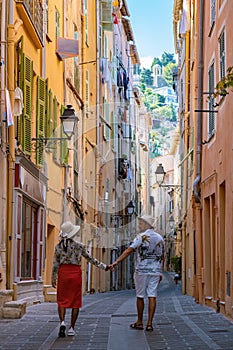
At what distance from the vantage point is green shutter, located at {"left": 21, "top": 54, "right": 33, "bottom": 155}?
19000 millimetres

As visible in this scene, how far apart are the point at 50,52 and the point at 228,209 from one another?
9.75 metres

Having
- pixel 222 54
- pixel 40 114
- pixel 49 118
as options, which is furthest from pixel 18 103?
pixel 49 118

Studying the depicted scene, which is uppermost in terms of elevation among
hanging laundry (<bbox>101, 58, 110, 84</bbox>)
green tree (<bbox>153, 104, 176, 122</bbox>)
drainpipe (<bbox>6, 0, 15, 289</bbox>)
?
green tree (<bbox>153, 104, 176, 122</bbox>)

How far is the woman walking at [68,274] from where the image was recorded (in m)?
11.8

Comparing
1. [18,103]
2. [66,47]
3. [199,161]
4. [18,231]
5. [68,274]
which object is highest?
[66,47]

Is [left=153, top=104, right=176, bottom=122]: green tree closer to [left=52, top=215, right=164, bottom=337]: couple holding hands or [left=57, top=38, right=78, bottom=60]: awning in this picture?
[left=57, top=38, right=78, bottom=60]: awning

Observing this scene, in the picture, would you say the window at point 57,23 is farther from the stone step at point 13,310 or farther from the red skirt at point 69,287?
the red skirt at point 69,287

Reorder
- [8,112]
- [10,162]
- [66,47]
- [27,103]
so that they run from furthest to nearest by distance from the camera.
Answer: [66,47]
[27,103]
[10,162]
[8,112]

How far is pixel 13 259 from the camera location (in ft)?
58.1

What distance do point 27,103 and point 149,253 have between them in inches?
303

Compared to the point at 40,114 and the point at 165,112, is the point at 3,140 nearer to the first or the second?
the point at 40,114

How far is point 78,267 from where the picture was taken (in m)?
12.1

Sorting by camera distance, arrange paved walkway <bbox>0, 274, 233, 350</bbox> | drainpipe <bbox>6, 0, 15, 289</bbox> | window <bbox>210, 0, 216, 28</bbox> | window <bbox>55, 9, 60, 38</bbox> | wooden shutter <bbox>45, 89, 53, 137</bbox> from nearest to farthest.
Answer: paved walkway <bbox>0, 274, 233, 350</bbox>
drainpipe <bbox>6, 0, 15, 289</bbox>
window <bbox>210, 0, 216, 28</bbox>
wooden shutter <bbox>45, 89, 53, 137</bbox>
window <bbox>55, 9, 60, 38</bbox>

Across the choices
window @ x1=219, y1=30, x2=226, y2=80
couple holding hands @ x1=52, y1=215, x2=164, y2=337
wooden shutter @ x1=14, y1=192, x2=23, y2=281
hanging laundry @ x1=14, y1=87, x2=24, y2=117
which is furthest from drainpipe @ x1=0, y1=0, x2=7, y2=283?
couple holding hands @ x1=52, y1=215, x2=164, y2=337
